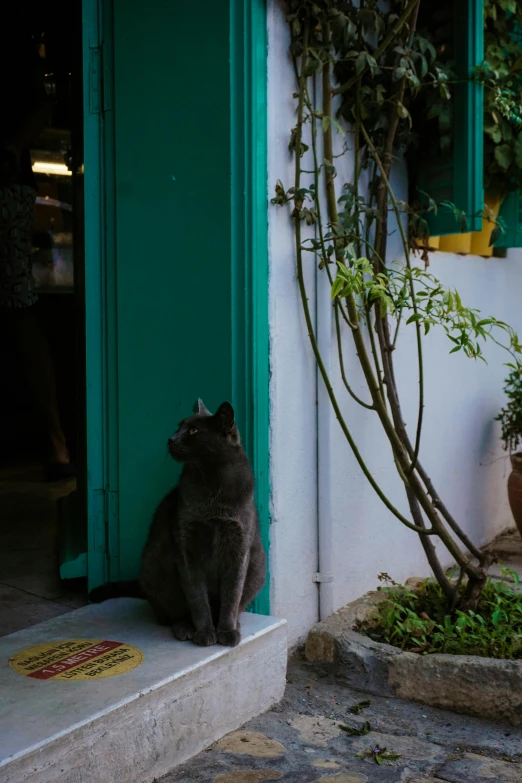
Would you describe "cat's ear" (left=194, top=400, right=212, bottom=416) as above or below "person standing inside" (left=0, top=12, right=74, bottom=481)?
below

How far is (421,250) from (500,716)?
6.94 feet

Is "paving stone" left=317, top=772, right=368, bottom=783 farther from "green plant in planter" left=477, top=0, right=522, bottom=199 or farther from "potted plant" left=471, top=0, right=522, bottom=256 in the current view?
"green plant in planter" left=477, top=0, right=522, bottom=199

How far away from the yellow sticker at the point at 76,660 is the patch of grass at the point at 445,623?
112 cm

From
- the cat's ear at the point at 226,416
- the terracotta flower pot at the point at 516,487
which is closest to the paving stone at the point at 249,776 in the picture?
the cat's ear at the point at 226,416

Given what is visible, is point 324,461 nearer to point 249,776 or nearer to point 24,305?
point 249,776

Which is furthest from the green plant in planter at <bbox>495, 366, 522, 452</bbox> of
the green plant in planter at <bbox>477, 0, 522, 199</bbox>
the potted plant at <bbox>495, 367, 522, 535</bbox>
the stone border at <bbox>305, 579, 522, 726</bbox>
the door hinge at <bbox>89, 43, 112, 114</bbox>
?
the door hinge at <bbox>89, 43, 112, 114</bbox>

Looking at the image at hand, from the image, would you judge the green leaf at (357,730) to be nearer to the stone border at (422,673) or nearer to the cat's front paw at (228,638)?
the stone border at (422,673)

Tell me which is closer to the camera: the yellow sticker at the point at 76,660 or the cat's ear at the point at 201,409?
the yellow sticker at the point at 76,660

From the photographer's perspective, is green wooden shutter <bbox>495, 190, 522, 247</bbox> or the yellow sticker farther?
green wooden shutter <bbox>495, 190, 522, 247</bbox>

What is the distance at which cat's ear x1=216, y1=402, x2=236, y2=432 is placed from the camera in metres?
2.48

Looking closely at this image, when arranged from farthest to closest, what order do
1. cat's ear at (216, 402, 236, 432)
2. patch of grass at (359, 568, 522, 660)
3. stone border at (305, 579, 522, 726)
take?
patch of grass at (359, 568, 522, 660) → stone border at (305, 579, 522, 726) → cat's ear at (216, 402, 236, 432)

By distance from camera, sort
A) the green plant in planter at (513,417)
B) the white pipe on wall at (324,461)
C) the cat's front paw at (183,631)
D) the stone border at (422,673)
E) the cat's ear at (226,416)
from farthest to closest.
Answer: the green plant in planter at (513,417)
the white pipe on wall at (324,461)
the stone border at (422,673)
the cat's front paw at (183,631)
the cat's ear at (226,416)

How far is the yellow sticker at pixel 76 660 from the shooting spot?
236 cm

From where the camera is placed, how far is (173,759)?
2.33 meters
